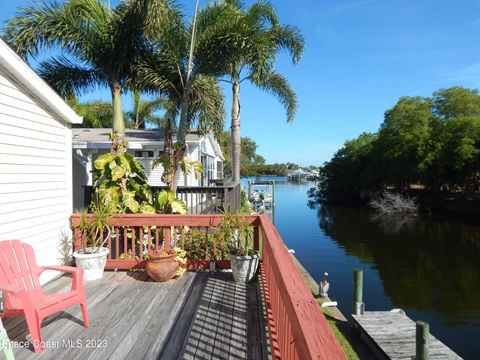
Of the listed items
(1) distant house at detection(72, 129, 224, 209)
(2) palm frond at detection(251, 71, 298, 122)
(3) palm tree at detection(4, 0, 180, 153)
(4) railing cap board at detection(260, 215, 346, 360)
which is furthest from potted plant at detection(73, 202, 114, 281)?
(2) palm frond at detection(251, 71, 298, 122)

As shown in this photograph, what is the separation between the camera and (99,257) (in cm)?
451

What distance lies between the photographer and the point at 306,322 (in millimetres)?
1521

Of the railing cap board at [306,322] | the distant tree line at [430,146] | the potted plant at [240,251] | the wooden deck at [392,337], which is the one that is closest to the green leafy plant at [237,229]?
the potted plant at [240,251]

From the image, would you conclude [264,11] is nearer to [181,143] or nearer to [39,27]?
[181,143]

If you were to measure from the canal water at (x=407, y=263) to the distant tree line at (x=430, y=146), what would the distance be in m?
4.37

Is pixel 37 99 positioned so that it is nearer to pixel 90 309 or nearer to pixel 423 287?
pixel 90 309

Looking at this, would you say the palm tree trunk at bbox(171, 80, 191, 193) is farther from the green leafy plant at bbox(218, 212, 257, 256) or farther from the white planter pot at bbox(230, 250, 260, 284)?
the white planter pot at bbox(230, 250, 260, 284)

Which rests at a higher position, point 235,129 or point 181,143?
point 235,129

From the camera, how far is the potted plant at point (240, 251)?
4395mm

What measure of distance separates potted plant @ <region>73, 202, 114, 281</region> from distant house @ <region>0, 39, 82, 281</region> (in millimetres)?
287

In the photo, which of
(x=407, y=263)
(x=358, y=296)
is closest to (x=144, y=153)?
(x=358, y=296)

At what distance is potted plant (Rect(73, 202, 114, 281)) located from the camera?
4453mm

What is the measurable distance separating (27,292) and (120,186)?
8.93 feet

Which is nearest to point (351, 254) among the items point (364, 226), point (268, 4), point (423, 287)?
point (423, 287)
